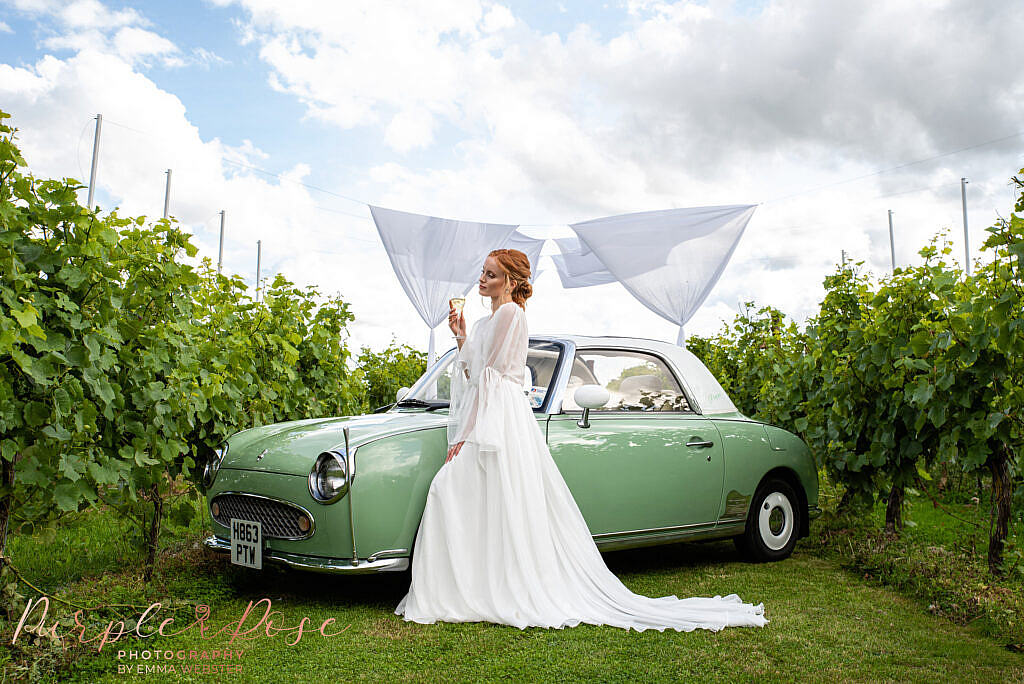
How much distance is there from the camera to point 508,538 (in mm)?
4070

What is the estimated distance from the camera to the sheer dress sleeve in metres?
4.28

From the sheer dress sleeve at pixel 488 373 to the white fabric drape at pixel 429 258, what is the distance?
5551mm

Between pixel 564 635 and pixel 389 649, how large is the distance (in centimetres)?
80

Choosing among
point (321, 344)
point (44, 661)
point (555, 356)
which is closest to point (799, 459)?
point (555, 356)

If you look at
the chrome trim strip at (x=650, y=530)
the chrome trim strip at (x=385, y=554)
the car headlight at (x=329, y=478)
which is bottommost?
the chrome trim strip at (x=385, y=554)

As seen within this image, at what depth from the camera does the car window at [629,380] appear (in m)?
5.02

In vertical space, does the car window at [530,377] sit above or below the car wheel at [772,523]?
above

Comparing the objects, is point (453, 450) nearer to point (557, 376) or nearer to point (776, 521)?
point (557, 376)

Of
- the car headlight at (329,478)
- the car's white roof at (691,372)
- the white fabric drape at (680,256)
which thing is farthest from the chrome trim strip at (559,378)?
the white fabric drape at (680,256)

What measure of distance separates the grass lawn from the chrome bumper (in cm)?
24

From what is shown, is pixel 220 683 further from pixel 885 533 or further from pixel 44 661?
pixel 885 533

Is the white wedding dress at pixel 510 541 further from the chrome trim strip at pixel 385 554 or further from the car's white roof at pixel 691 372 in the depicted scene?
the car's white roof at pixel 691 372

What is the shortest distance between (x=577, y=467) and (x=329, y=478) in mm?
1469

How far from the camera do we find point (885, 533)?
5801 millimetres
